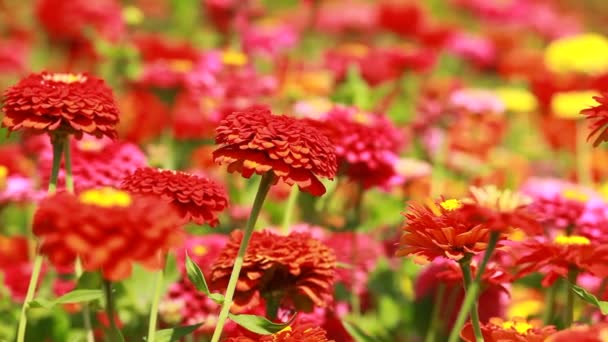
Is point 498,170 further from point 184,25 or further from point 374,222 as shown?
point 184,25

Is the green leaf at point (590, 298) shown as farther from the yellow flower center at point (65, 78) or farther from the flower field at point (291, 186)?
the yellow flower center at point (65, 78)

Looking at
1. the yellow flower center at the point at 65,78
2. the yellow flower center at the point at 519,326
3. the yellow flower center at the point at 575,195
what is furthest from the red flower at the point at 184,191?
the yellow flower center at the point at 575,195

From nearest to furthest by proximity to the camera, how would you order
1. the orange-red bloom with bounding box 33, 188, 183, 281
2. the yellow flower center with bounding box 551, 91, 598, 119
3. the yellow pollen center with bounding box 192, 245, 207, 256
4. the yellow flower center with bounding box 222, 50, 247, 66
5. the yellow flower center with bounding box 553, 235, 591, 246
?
the orange-red bloom with bounding box 33, 188, 183, 281 → the yellow flower center with bounding box 553, 235, 591, 246 → the yellow pollen center with bounding box 192, 245, 207, 256 → the yellow flower center with bounding box 222, 50, 247, 66 → the yellow flower center with bounding box 551, 91, 598, 119

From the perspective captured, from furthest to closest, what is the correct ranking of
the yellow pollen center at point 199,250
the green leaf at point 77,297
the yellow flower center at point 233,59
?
the yellow flower center at point 233,59 → the yellow pollen center at point 199,250 → the green leaf at point 77,297

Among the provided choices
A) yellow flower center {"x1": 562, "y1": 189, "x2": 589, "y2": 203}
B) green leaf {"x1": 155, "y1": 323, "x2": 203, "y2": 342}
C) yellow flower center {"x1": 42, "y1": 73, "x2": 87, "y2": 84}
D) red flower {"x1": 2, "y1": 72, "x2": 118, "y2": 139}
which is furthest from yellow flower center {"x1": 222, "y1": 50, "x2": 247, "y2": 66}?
green leaf {"x1": 155, "y1": 323, "x2": 203, "y2": 342}

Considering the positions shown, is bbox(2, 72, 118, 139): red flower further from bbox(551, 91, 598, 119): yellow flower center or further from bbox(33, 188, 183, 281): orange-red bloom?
bbox(551, 91, 598, 119): yellow flower center

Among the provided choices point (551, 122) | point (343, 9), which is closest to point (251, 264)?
point (551, 122)
